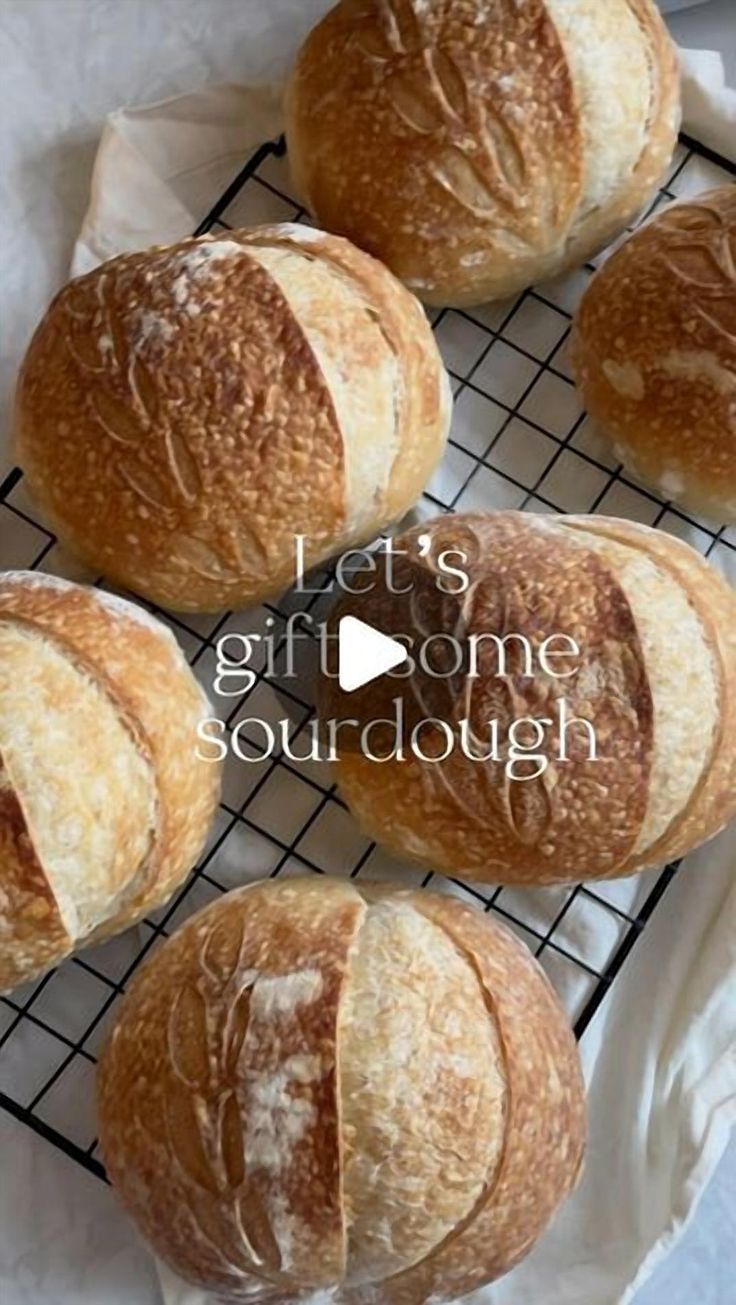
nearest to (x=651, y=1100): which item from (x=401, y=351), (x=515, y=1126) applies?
(x=515, y=1126)

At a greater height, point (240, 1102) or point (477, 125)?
point (477, 125)

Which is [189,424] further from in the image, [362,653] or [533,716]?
[533,716]

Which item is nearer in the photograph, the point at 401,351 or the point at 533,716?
the point at 533,716

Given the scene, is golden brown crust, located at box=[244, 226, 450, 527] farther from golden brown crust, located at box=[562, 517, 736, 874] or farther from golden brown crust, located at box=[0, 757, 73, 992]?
golden brown crust, located at box=[0, 757, 73, 992]

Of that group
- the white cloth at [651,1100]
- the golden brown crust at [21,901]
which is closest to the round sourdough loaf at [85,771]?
the golden brown crust at [21,901]

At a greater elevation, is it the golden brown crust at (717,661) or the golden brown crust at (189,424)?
the golden brown crust at (189,424)

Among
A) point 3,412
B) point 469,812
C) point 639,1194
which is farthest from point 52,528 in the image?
point 639,1194

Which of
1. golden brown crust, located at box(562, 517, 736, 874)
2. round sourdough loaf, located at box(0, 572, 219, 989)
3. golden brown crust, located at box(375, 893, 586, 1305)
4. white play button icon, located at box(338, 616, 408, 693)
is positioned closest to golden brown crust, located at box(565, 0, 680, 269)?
golden brown crust, located at box(562, 517, 736, 874)

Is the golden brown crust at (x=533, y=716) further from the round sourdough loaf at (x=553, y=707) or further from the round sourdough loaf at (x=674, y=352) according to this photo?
the round sourdough loaf at (x=674, y=352)
